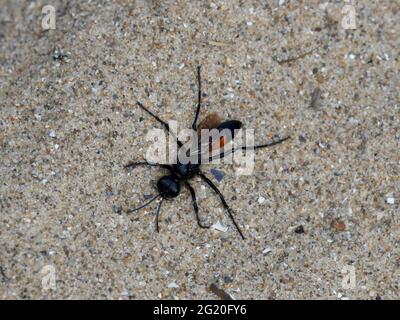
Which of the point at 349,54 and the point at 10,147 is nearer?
the point at 10,147

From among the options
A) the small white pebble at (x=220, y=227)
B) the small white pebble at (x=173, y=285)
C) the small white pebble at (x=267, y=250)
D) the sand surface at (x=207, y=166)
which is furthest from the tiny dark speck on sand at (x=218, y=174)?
the small white pebble at (x=173, y=285)

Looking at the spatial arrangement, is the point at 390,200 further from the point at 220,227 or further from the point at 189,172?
the point at 189,172

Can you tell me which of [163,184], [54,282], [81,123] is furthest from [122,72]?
[54,282]

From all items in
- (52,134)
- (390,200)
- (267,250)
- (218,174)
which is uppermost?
(52,134)

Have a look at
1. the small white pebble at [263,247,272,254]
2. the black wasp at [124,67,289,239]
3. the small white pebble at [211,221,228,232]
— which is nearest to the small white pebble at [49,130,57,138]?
the black wasp at [124,67,289,239]

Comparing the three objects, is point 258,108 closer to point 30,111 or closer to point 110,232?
point 110,232

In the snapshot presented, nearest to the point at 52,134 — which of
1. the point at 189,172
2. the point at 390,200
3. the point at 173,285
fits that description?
the point at 189,172

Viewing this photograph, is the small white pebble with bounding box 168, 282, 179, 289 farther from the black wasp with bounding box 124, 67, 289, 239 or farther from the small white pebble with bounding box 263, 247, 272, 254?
the small white pebble with bounding box 263, 247, 272, 254

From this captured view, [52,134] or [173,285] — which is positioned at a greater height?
[52,134]

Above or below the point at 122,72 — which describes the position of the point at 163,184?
below

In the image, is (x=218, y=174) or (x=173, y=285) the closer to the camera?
(x=173, y=285)

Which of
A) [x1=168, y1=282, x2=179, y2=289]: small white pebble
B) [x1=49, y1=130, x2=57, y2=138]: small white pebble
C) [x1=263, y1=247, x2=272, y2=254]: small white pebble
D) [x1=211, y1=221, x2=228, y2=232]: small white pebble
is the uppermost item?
[x1=49, y1=130, x2=57, y2=138]: small white pebble
